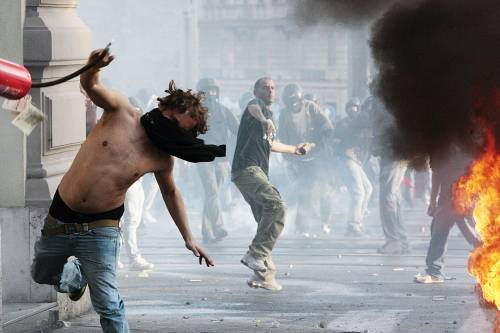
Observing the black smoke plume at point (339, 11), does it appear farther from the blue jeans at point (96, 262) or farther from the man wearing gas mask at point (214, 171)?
the man wearing gas mask at point (214, 171)

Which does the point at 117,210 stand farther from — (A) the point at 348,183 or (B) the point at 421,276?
(A) the point at 348,183

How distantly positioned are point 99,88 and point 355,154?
11958 mm

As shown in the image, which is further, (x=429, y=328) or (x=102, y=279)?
(x=429, y=328)

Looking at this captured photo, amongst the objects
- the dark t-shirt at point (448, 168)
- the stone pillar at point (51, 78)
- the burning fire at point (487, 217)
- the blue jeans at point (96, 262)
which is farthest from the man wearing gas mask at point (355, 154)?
the blue jeans at point (96, 262)

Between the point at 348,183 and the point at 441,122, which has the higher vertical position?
the point at 441,122

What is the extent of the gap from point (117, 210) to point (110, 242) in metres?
0.17

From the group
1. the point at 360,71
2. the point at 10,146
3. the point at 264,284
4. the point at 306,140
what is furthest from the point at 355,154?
the point at 360,71

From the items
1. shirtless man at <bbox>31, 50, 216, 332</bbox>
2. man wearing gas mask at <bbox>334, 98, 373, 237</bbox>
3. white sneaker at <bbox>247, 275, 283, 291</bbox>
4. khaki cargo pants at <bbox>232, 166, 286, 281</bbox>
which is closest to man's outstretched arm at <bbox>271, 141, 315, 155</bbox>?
khaki cargo pants at <bbox>232, 166, 286, 281</bbox>

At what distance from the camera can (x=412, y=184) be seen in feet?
→ 72.6

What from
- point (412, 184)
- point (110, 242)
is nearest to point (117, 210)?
point (110, 242)

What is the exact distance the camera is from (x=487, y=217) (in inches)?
353

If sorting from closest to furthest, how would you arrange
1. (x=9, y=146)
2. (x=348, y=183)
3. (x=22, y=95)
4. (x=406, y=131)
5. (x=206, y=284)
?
1. (x=22, y=95)
2. (x=9, y=146)
3. (x=406, y=131)
4. (x=206, y=284)
5. (x=348, y=183)

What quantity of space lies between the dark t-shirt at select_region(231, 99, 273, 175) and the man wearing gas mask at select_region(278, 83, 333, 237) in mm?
5720

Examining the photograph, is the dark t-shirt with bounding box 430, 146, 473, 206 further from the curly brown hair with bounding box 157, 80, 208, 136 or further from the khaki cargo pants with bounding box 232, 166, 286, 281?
the curly brown hair with bounding box 157, 80, 208, 136
